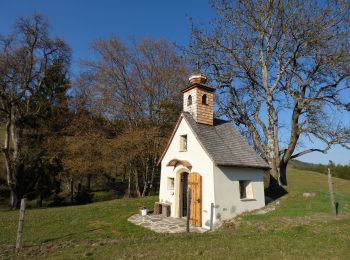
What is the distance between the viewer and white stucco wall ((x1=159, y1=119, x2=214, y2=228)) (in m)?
13.2

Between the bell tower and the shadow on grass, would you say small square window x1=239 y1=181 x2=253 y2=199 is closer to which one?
the bell tower

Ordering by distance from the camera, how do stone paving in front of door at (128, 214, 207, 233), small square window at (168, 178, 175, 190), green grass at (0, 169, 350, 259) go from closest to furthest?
green grass at (0, 169, 350, 259)
stone paving in front of door at (128, 214, 207, 233)
small square window at (168, 178, 175, 190)

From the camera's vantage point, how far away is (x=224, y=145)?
15.1 m

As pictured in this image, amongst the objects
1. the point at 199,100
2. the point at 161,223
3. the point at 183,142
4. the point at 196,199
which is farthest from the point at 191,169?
the point at 199,100

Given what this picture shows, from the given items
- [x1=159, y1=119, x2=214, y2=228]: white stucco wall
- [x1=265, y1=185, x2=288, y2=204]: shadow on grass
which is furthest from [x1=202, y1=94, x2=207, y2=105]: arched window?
[x1=265, y1=185, x2=288, y2=204]: shadow on grass

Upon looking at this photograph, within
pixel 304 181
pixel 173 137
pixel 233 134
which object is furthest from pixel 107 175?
pixel 304 181

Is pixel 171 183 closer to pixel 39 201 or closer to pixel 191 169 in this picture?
pixel 191 169

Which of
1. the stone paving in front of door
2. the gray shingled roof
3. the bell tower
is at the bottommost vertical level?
the stone paving in front of door

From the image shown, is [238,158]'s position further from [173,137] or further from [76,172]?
[76,172]

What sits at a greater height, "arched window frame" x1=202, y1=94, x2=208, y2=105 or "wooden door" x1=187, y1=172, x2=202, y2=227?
"arched window frame" x1=202, y1=94, x2=208, y2=105

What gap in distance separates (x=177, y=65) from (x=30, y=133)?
15.7 metres

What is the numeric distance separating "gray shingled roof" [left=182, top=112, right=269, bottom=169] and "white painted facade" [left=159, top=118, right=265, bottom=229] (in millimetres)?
298

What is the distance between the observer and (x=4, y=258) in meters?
8.42

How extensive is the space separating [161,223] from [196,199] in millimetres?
2069
